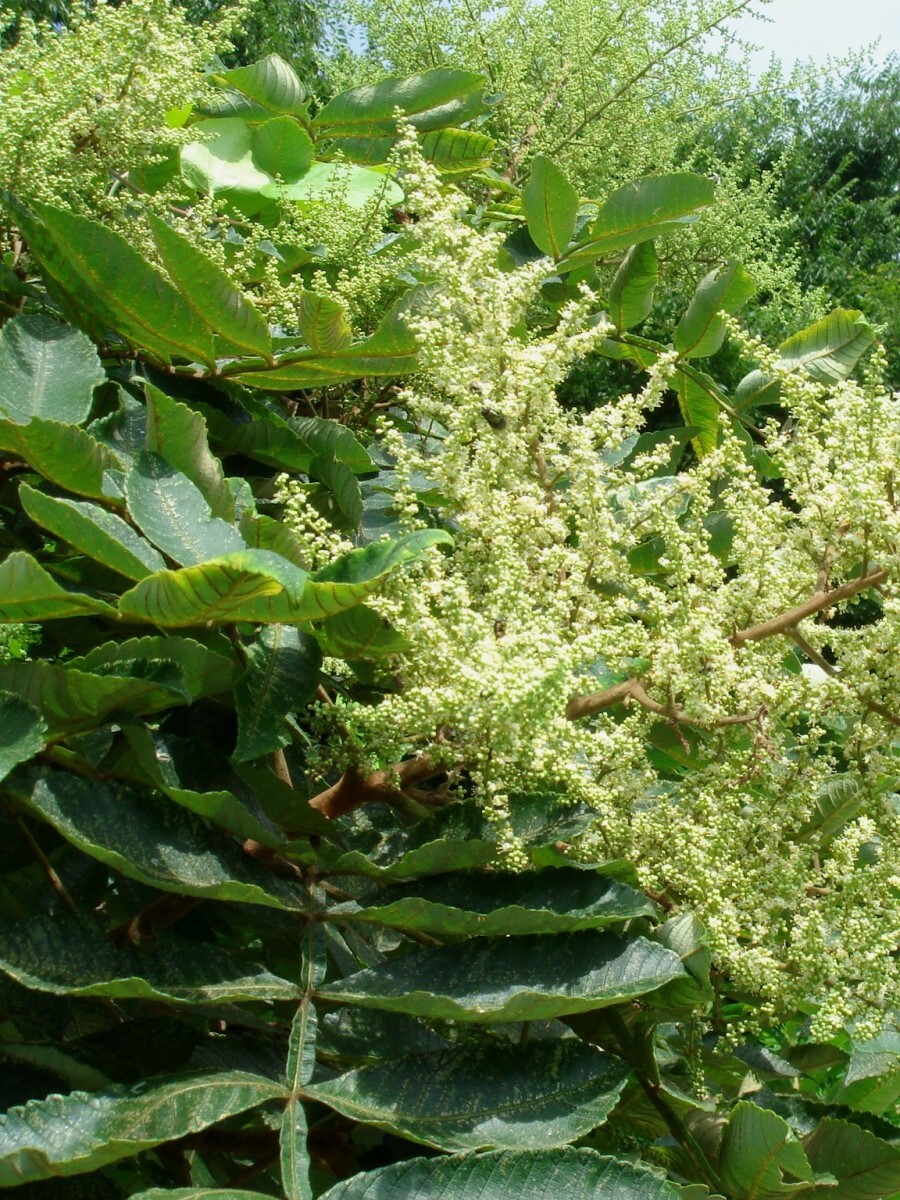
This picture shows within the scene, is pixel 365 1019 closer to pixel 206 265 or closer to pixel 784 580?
pixel 784 580

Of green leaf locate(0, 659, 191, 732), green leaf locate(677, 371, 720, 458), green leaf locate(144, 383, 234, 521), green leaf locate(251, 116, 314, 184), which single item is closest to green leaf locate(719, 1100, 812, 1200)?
green leaf locate(0, 659, 191, 732)

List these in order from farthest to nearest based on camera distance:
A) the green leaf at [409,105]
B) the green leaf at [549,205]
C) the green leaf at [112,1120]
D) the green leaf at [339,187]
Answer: the green leaf at [409,105]
the green leaf at [339,187]
the green leaf at [549,205]
the green leaf at [112,1120]

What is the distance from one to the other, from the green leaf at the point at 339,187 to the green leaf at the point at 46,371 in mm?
680

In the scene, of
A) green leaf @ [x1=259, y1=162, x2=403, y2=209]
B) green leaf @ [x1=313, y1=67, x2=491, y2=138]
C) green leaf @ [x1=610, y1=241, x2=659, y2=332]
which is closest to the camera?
green leaf @ [x1=610, y1=241, x2=659, y2=332]

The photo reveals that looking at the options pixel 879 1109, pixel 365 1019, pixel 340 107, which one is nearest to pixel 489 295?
pixel 365 1019

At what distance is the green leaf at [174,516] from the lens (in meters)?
1.04

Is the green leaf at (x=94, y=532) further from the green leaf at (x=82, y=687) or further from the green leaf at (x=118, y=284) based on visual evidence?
the green leaf at (x=118, y=284)

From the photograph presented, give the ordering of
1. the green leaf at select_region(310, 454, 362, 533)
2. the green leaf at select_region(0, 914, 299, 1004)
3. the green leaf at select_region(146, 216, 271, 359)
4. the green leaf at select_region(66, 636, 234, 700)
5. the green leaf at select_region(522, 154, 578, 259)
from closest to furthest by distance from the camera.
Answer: the green leaf at select_region(0, 914, 299, 1004) < the green leaf at select_region(66, 636, 234, 700) < the green leaf at select_region(146, 216, 271, 359) < the green leaf at select_region(310, 454, 362, 533) < the green leaf at select_region(522, 154, 578, 259)

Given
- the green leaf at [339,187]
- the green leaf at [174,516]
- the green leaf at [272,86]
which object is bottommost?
the green leaf at [174,516]

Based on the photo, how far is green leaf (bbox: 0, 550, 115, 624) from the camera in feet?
3.01

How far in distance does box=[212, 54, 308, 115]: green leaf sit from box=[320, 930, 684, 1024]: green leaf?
62.3 inches

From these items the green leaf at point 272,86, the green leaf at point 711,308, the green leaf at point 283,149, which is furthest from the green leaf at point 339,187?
the green leaf at point 711,308

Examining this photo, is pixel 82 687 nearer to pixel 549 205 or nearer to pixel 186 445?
pixel 186 445

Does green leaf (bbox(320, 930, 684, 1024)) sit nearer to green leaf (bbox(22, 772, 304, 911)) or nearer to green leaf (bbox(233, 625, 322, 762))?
green leaf (bbox(22, 772, 304, 911))
